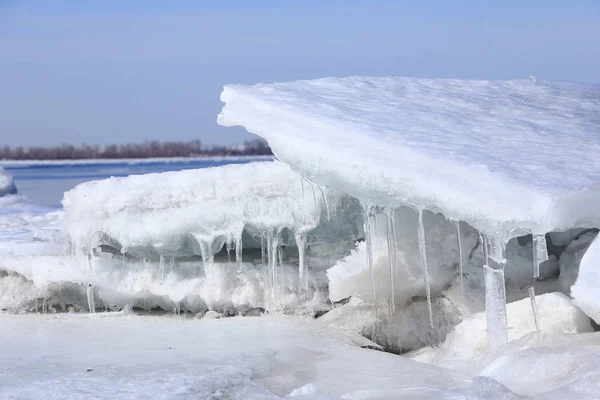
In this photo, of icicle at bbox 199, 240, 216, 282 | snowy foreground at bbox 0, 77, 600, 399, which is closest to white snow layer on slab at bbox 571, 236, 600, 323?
snowy foreground at bbox 0, 77, 600, 399

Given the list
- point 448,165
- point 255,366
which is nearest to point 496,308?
point 448,165

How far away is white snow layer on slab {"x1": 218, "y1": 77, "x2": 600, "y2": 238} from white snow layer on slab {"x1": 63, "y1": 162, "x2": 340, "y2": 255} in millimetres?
438

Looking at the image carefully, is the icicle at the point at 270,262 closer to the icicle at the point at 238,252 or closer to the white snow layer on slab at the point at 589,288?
the icicle at the point at 238,252

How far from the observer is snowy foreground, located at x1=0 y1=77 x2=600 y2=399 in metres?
2.73

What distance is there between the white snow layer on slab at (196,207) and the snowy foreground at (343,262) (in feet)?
0.04

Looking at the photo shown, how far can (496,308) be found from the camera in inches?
114

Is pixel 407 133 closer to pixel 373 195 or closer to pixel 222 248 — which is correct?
pixel 373 195

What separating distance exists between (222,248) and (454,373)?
2.04m

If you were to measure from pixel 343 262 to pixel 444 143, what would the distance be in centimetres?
96

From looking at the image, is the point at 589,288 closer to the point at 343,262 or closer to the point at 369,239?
the point at 369,239

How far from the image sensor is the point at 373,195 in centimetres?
322

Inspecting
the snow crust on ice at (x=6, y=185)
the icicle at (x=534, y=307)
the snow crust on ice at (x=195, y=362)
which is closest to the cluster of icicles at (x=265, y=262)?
the snow crust on ice at (x=195, y=362)

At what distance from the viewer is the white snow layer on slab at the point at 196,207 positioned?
3961 mm

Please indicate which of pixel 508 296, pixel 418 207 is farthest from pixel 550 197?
pixel 508 296
